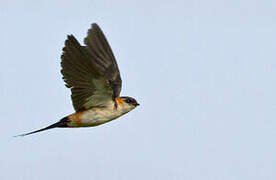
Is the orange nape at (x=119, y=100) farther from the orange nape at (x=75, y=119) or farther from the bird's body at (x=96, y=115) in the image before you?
the orange nape at (x=75, y=119)

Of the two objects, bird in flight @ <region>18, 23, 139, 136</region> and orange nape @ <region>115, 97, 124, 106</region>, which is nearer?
bird in flight @ <region>18, 23, 139, 136</region>

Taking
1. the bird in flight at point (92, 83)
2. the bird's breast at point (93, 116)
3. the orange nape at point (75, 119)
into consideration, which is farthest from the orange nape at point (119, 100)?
the orange nape at point (75, 119)

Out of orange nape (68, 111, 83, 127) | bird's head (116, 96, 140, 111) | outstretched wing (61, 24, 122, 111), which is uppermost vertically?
outstretched wing (61, 24, 122, 111)

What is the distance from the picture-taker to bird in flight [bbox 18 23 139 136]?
7.26m

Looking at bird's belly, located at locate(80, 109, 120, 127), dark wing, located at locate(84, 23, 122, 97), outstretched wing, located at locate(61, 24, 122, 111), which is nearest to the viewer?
outstretched wing, located at locate(61, 24, 122, 111)

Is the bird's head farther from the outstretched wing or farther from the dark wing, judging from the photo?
the dark wing

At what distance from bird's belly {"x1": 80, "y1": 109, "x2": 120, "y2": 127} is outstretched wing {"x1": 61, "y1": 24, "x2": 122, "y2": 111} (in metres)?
0.10

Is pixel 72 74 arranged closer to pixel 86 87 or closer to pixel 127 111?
pixel 86 87

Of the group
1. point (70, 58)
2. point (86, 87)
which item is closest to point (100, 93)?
point (86, 87)

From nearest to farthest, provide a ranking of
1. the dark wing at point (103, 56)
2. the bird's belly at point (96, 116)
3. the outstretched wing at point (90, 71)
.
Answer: the outstretched wing at point (90, 71) < the bird's belly at point (96, 116) < the dark wing at point (103, 56)

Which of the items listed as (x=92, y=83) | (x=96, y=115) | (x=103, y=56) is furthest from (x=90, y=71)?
(x=103, y=56)

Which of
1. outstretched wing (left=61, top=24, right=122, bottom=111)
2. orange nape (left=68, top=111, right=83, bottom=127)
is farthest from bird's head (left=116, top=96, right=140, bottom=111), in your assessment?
orange nape (left=68, top=111, right=83, bottom=127)

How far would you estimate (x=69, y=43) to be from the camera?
7.08 meters

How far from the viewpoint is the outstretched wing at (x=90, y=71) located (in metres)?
7.21
